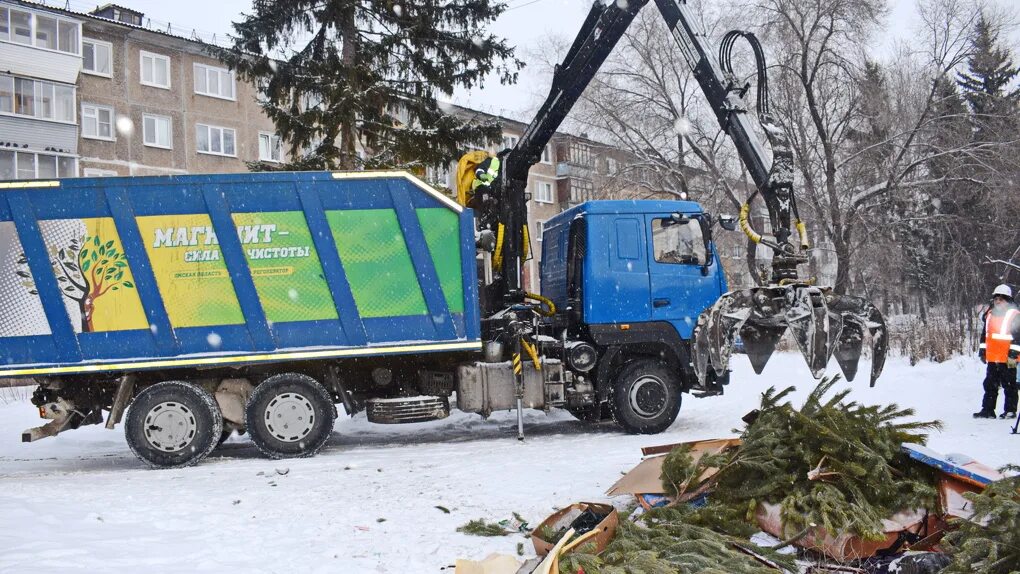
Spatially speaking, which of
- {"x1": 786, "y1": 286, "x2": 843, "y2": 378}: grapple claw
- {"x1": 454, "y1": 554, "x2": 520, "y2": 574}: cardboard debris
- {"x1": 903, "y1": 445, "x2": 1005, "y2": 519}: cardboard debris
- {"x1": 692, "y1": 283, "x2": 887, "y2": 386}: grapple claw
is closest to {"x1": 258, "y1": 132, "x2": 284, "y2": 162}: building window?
{"x1": 692, "y1": 283, "x2": 887, "y2": 386}: grapple claw

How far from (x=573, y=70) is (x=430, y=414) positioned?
4.53m

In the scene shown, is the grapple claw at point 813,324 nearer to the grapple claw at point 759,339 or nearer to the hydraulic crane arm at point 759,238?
the hydraulic crane arm at point 759,238

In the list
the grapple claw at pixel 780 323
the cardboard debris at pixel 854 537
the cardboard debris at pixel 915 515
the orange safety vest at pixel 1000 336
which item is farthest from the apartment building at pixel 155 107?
the cardboard debris at pixel 854 537

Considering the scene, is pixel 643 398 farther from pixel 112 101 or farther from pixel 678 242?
pixel 112 101

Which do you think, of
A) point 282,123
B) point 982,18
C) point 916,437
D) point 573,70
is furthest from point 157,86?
point 916,437

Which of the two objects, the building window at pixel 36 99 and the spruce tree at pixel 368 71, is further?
the building window at pixel 36 99

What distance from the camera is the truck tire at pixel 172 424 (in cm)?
838

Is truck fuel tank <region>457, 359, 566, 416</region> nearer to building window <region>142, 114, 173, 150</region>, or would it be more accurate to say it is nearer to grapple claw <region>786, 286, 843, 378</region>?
grapple claw <region>786, 286, 843, 378</region>

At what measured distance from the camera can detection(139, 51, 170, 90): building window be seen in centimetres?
2952

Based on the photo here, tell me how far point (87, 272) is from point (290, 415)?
101 inches

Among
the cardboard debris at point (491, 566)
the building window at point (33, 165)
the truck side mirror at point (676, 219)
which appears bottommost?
the cardboard debris at point (491, 566)

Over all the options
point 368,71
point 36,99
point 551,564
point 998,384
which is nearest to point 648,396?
point 998,384

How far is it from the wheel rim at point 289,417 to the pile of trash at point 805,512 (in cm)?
429

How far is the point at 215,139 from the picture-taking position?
3119 cm
